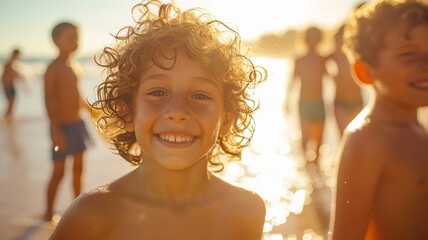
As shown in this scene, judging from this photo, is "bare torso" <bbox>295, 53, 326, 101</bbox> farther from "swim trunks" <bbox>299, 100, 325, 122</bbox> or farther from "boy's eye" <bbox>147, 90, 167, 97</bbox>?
"boy's eye" <bbox>147, 90, 167, 97</bbox>

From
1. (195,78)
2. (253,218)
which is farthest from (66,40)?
(253,218)

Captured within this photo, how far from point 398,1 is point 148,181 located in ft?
4.79

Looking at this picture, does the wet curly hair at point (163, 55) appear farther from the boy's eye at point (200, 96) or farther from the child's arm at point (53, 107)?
the child's arm at point (53, 107)

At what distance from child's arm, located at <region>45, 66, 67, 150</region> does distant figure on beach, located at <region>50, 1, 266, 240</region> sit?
7.22ft

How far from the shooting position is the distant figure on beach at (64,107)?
425 cm

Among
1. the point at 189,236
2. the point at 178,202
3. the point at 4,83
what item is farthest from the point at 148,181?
the point at 4,83

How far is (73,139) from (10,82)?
28.7 ft

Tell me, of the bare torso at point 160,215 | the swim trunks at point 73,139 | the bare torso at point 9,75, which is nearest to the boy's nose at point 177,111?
the bare torso at point 160,215

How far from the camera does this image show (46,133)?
9711mm

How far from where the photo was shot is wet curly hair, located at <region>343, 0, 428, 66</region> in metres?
1.89

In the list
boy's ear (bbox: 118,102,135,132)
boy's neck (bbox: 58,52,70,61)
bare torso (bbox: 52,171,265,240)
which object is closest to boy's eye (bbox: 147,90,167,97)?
boy's ear (bbox: 118,102,135,132)

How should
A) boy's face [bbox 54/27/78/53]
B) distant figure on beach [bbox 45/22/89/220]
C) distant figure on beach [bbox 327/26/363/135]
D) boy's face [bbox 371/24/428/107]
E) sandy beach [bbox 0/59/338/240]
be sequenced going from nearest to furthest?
boy's face [bbox 371/24/428/107], sandy beach [bbox 0/59/338/240], distant figure on beach [bbox 45/22/89/220], boy's face [bbox 54/27/78/53], distant figure on beach [bbox 327/26/363/135]

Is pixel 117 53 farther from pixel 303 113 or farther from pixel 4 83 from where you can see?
pixel 4 83

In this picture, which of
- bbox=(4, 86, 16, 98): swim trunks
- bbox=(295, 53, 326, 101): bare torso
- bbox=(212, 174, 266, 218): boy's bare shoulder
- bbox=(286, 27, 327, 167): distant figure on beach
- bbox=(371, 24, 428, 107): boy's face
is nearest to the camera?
bbox=(371, 24, 428, 107): boy's face
